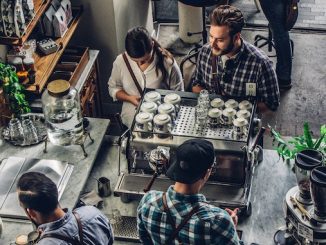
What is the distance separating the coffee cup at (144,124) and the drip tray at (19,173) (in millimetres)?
634

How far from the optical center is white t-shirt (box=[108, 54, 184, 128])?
511cm

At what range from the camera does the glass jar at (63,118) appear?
4.92 metres

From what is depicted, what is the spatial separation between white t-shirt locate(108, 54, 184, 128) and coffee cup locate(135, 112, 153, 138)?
818mm

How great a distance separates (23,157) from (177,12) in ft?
13.6

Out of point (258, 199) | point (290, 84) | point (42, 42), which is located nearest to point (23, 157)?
point (42, 42)

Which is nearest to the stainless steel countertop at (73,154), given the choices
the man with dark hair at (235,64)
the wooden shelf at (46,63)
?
the wooden shelf at (46,63)

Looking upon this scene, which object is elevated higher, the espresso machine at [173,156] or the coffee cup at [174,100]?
the coffee cup at [174,100]

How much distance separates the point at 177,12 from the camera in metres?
8.45

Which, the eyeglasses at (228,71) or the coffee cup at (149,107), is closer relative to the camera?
the coffee cup at (149,107)

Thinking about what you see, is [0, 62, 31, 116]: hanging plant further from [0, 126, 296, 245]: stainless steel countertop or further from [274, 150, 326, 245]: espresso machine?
[274, 150, 326, 245]: espresso machine

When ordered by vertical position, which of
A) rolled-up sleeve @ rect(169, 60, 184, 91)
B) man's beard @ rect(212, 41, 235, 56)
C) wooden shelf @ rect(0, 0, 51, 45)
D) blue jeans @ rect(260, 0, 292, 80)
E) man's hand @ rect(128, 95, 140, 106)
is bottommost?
blue jeans @ rect(260, 0, 292, 80)

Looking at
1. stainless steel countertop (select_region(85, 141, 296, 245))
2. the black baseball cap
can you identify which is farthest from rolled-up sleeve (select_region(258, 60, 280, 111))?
the black baseball cap

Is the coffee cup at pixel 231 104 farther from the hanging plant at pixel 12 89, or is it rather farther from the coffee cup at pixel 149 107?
the hanging plant at pixel 12 89

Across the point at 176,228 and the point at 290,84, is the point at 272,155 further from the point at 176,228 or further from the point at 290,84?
the point at 290,84
